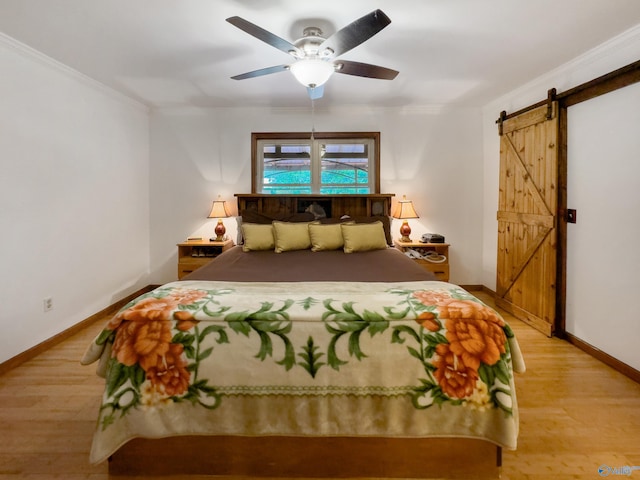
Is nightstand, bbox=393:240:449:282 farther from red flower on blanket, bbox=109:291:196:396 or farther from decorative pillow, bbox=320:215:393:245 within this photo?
red flower on blanket, bbox=109:291:196:396

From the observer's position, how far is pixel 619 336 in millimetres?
2281

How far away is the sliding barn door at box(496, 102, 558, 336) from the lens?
2.85 metres

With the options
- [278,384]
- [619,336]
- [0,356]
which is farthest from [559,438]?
[0,356]

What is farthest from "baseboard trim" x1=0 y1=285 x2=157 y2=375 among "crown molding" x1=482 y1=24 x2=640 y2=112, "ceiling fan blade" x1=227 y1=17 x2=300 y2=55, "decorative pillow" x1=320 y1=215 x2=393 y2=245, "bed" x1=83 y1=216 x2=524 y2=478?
"crown molding" x1=482 y1=24 x2=640 y2=112

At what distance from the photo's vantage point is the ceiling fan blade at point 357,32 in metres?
1.55

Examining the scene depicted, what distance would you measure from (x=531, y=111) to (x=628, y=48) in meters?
0.87

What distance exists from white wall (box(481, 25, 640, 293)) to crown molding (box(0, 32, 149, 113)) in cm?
407

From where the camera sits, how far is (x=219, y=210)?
3.79 meters

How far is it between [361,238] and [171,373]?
1.92 metres

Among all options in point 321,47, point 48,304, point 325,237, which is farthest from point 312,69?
point 48,304

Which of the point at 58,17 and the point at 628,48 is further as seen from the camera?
the point at 628,48

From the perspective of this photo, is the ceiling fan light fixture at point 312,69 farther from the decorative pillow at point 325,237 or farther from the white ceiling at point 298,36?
the decorative pillow at point 325,237

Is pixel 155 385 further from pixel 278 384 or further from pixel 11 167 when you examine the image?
pixel 11 167

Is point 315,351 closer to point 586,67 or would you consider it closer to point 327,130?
point 586,67
